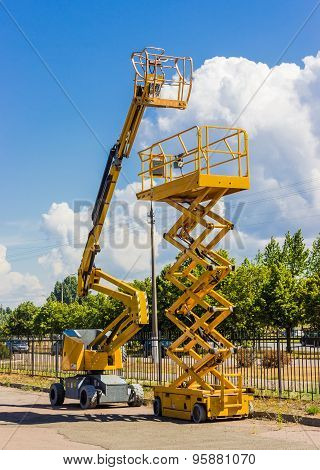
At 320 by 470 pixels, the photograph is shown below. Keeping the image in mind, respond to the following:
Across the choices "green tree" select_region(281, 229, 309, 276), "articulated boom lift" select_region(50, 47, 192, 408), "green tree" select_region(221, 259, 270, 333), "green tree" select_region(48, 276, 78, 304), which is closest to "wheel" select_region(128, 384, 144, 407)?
"articulated boom lift" select_region(50, 47, 192, 408)

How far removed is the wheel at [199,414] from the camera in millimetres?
14383

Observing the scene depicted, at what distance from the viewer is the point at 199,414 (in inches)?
569

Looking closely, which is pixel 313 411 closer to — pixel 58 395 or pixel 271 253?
pixel 58 395

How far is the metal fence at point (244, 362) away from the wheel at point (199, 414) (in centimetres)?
162

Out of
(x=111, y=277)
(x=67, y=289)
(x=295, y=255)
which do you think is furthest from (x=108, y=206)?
(x=67, y=289)

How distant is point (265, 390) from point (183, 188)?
→ 6.47 m

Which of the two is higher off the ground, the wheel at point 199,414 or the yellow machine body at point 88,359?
the yellow machine body at point 88,359

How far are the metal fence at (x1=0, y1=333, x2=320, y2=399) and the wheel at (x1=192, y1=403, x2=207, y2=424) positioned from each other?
1616mm

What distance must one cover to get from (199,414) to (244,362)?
7.22m

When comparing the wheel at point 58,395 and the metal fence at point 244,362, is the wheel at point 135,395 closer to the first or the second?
the metal fence at point 244,362

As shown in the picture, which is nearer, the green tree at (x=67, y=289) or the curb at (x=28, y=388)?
the curb at (x=28, y=388)

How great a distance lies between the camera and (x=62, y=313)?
8006cm

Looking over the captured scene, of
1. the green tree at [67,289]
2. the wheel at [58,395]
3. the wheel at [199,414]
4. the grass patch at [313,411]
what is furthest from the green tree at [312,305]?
the green tree at [67,289]

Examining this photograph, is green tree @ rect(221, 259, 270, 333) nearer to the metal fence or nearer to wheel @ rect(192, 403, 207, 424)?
the metal fence
